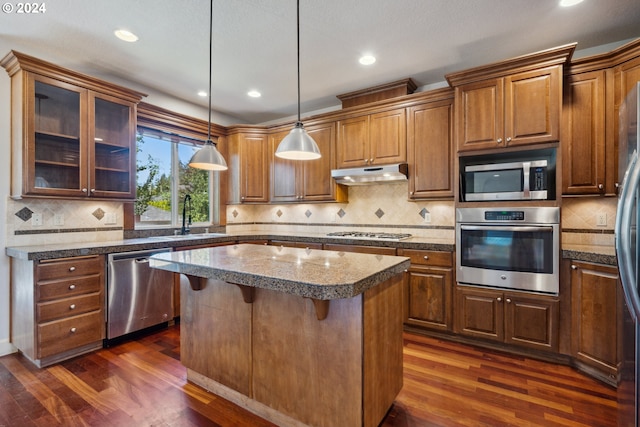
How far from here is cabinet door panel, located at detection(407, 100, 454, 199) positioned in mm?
3154

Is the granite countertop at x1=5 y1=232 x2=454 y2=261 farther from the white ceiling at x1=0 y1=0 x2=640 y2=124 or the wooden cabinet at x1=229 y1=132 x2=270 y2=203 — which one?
the white ceiling at x1=0 y1=0 x2=640 y2=124

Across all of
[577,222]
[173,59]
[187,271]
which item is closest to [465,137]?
[577,222]

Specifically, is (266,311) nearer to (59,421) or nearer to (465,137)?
(59,421)

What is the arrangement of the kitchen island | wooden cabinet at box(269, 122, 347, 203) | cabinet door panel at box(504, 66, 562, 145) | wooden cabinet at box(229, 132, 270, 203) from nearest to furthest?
the kitchen island < cabinet door panel at box(504, 66, 562, 145) < wooden cabinet at box(269, 122, 347, 203) < wooden cabinet at box(229, 132, 270, 203)

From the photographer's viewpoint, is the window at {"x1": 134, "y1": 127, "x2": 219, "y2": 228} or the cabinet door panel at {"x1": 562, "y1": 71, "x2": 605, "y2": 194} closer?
the cabinet door panel at {"x1": 562, "y1": 71, "x2": 605, "y2": 194}

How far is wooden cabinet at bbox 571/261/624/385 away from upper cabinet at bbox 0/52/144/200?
4.19 m

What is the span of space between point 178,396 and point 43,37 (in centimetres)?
316

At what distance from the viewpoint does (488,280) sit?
274 cm

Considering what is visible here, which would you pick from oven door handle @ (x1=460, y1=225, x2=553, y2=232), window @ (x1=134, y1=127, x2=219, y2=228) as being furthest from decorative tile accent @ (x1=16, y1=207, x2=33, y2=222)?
oven door handle @ (x1=460, y1=225, x2=553, y2=232)

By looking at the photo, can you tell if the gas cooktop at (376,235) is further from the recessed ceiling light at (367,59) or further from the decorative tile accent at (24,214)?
the decorative tile accent at (24,214)

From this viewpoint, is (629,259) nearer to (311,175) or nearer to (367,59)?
(367,59)

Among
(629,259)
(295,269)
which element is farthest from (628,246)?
(295,269)

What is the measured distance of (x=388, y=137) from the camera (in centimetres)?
352

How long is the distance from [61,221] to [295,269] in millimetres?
2785
